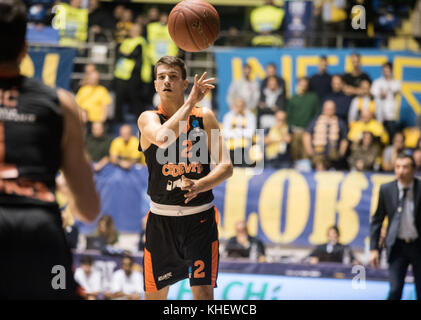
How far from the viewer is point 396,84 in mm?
12539

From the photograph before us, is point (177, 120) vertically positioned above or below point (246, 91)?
below

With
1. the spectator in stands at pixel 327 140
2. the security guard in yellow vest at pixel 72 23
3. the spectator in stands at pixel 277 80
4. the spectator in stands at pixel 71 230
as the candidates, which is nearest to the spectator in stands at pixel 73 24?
the security guard in yellow vest at pixel 72 23

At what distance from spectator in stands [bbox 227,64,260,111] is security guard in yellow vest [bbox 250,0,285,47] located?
1.24 metres

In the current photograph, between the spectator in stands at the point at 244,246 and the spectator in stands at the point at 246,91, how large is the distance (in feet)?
10.2

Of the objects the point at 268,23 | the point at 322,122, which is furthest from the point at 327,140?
the point at 268,23

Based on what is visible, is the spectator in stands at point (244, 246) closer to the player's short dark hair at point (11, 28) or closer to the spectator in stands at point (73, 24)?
the spectator in stands at point (73, 24)

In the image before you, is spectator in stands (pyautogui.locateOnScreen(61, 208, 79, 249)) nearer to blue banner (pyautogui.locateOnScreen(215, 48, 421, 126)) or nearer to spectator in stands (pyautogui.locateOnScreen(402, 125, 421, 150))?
blue banner (pyautogui.locateOnScreen(215, 48, 421, 126))

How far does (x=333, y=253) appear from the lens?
10.0 m

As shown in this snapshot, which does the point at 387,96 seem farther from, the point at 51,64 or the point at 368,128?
the point at 51,64

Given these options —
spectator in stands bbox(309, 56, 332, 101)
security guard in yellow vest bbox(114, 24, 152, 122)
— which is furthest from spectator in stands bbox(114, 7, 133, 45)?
spectator in stands bbox(309, 56, 332, 101)

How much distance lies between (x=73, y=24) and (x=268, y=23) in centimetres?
439

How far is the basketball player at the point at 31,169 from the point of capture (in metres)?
2.88
